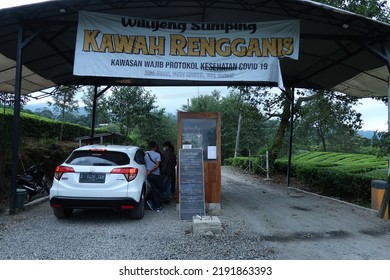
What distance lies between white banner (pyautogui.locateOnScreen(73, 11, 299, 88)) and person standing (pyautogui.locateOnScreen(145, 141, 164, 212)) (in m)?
1.89

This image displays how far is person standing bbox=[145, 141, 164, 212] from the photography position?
9.48m

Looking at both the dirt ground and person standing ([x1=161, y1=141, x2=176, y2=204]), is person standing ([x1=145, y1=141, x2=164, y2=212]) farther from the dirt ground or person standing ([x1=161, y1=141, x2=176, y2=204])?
→ the dirt ground

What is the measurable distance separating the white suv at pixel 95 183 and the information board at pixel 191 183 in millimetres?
1205

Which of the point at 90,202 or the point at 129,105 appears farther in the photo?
the point at 129,105

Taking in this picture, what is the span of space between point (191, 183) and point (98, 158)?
2246 mm

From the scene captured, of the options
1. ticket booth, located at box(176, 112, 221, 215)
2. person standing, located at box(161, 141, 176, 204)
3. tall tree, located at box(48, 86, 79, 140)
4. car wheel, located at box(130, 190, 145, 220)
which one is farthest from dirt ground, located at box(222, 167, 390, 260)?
tall tree, located at box(48, 86, 79, 140)

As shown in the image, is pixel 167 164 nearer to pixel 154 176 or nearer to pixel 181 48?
pixel 154 176

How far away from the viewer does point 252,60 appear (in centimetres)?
923

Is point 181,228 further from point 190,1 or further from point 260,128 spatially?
point 260,128

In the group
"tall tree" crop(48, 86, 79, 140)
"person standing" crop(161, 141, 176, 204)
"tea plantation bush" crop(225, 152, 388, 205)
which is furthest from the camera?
"tall tree" crop(48, 86, 79, 140)

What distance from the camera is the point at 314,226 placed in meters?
8.16

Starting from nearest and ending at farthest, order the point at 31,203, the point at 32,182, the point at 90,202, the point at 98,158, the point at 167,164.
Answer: the point at 90,202 < the point at 98,158 < the point at 31,203 < the point at 167,164 < the point at 32,182

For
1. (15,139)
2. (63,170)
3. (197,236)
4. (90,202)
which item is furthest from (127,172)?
(15,139)

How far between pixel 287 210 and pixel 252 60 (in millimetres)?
4041
